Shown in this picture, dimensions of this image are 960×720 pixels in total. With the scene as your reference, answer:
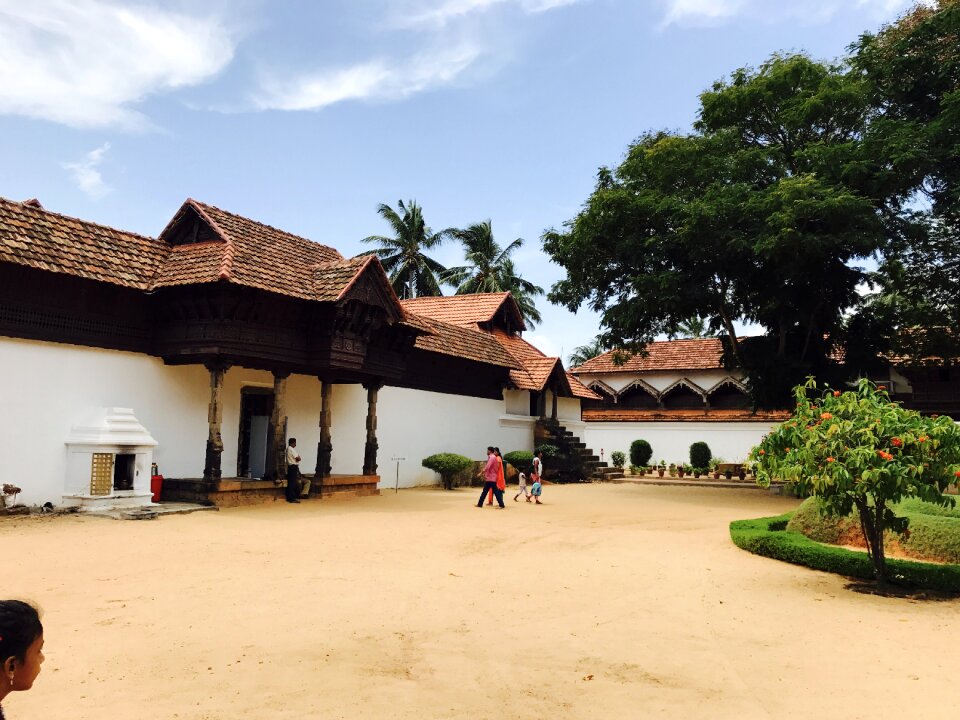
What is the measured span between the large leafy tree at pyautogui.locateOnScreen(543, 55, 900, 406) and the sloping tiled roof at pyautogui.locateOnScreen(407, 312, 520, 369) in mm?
4182

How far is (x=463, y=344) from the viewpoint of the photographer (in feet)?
82.1

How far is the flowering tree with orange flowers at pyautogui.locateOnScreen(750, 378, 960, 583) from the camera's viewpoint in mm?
7797

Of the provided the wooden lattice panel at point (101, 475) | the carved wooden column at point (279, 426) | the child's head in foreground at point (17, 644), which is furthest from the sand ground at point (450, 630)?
the carved wooden column at point (279, 426)

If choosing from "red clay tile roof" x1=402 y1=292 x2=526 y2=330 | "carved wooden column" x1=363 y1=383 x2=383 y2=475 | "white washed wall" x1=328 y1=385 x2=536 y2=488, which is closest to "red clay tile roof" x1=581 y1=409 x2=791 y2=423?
"red clay tile roof" x1=402 y1=292 x2=526 y2=330

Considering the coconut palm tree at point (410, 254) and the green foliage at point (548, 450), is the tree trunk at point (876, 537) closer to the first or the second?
the green foliage at point (548, 450)

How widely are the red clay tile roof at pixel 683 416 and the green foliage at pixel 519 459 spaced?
10789 millimetres

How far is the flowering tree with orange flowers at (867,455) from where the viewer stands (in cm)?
780

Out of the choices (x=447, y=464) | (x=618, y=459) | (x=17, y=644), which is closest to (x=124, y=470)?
(x=447, y=464)

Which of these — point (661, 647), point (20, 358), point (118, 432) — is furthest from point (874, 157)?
point (20, 358)

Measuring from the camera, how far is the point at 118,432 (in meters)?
14.0

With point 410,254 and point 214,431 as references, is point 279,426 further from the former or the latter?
point 410,254

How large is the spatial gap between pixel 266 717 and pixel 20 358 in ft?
38.3

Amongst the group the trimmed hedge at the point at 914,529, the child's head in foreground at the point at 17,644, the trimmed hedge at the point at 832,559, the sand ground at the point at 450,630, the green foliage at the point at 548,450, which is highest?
the green foliage at the point at 548,450

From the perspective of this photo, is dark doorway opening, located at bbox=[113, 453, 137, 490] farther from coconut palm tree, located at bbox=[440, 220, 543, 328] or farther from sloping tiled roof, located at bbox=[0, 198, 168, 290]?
coconut palm tree, located at bbox=[440, 220, 543, 328]
